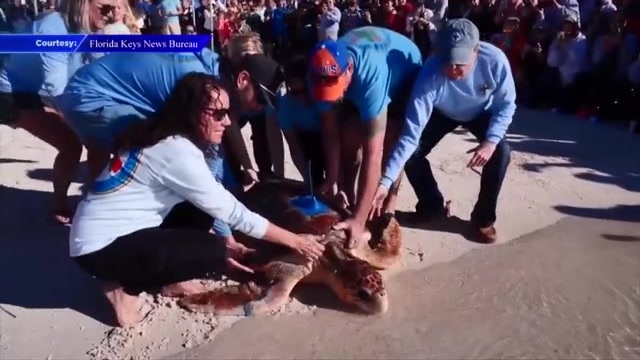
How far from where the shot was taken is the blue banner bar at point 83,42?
10.2 feet

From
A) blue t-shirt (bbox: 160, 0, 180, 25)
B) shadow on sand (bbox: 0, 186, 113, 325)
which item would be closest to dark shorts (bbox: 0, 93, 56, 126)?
shadow on sand (bbox: 0, 186, 113, 325)

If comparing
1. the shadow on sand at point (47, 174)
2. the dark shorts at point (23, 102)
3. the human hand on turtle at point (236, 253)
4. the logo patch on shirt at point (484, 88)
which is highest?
the logo patch on shirt at point (484, 88)

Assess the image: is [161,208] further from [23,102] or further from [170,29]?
[170,29]

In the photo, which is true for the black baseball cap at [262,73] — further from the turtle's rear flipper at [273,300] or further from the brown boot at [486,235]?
the brown boot at [486,235]

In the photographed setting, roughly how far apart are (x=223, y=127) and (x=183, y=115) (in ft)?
0.53

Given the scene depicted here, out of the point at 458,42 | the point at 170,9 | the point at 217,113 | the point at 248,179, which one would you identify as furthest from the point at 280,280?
the point at 170,9

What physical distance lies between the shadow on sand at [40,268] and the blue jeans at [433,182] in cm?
179

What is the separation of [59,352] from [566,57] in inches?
224

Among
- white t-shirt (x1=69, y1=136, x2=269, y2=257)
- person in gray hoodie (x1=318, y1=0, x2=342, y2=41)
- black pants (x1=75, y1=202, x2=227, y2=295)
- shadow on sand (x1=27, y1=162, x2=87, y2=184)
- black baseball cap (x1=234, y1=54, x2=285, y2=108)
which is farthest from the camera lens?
person in gray hoodie (x1=318, y1=0, x2=342, y2=41)

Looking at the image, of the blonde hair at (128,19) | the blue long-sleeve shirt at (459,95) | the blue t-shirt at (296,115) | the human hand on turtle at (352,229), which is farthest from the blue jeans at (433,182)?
the blonde hair at (128,19)

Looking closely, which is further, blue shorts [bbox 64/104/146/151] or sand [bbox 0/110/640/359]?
blue shorts [bbox 64/104/146/151]

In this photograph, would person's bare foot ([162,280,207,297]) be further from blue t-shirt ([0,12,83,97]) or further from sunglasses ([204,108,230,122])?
blue t-shirt ([0,12,83,97])

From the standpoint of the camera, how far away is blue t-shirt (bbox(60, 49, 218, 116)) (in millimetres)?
2871

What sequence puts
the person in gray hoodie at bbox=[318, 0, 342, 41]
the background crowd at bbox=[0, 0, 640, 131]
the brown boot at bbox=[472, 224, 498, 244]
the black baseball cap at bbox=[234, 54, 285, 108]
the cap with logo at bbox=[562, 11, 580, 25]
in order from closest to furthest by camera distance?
the black baseball cap at bbox=[234, 54, 285, 108] < the brown boot at bbox=[472, 224, 498, 244] < the background crowd at bbox=[0, 0, 640, 131] < the cap with logo at bbox=[562, 11, 580, 25] < the person in gray hoodie at bbox=[318, 0, 342, 41]
